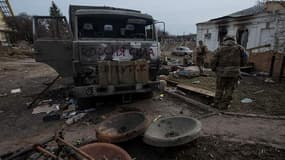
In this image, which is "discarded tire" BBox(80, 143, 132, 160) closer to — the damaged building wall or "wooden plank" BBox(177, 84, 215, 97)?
"wooden plank" BBox(177, 84, 215, 97)

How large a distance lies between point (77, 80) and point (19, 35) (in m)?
35.8

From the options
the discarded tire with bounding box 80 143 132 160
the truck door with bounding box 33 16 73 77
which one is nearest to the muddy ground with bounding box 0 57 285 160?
the discarded tire with bounding box 80 143 132 160

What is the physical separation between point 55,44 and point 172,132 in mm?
3810

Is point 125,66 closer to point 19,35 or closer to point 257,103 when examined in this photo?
point 257,103

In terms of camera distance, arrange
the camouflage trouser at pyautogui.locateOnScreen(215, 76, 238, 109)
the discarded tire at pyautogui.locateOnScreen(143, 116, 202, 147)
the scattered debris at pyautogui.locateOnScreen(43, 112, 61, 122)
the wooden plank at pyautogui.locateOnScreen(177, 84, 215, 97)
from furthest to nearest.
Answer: the wooden plank at pyautogui.locateOnScreen(177, 84, 215, 97) < the camouflage trouser at pyautogui.locateOnScreen(215, 76, 238, 109) < the scattered debris at pyautogui.locateOnScreen(43, 112, 61, 122) < the discarded tire at pyautogui.locateOnScreen(143, 116, 202, 147)

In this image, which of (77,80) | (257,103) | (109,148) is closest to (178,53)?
(257,103)

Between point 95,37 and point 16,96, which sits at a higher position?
point 95,37

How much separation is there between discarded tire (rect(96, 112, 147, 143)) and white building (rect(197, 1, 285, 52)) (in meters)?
9.81

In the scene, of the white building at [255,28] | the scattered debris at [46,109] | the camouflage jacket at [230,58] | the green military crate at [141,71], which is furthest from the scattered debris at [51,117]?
the white building at [255,28]

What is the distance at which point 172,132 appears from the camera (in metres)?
3.06

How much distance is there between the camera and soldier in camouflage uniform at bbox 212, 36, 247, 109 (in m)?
4.51

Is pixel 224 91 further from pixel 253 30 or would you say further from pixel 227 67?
pixel 253 30

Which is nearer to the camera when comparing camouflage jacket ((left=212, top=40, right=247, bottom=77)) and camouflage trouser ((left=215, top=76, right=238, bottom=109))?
camouflage jacket ((left=212, top=40, right=247, bottom=77))

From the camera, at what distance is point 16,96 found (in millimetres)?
6734
